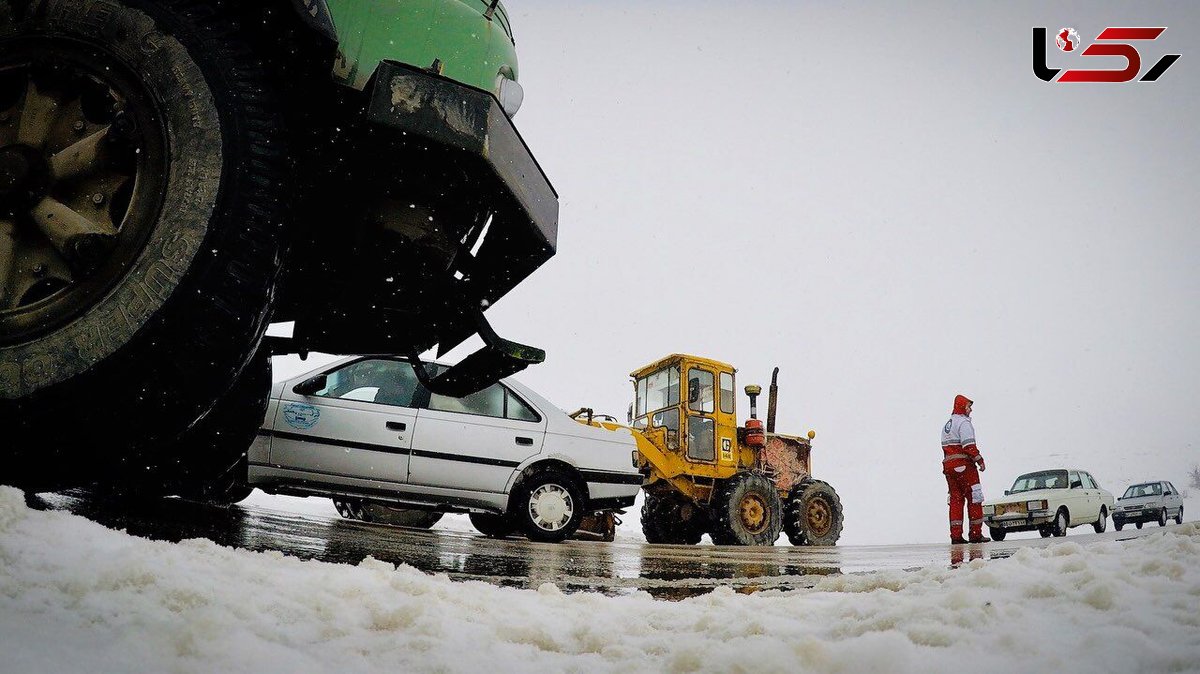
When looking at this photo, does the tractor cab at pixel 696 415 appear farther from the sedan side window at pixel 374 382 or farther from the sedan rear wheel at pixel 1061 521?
the sedan rear wheel at pixel 1061 521

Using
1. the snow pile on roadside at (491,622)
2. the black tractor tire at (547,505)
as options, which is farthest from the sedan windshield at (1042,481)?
the snow pile on roadside at (491,622)

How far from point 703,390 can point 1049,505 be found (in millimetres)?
10495

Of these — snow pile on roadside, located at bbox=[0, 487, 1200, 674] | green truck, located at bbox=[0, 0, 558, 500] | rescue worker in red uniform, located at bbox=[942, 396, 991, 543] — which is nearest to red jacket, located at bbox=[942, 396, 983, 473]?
rescue worker in red uniform, located at bbox=[942, 396, 991, 543]

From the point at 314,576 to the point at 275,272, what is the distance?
102 cm

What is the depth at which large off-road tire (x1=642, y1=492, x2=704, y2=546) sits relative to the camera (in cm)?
1124

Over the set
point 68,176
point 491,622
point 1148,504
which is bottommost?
point 1148,504

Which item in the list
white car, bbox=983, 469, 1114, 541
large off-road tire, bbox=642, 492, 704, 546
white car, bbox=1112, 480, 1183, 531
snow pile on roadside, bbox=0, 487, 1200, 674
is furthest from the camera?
white car, bbox=1112, 480, 1183, 531

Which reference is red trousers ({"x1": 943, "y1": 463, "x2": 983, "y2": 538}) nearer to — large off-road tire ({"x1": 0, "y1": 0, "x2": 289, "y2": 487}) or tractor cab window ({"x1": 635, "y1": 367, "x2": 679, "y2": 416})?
tractor cab window ({"x1": 635, "y1": 367, "x2": 679, "y2": 416})

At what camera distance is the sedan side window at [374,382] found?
5.89 metres

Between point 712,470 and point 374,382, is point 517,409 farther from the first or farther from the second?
point 712,470

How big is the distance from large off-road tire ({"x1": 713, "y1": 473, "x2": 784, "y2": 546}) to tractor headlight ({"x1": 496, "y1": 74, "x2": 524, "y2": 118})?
329 inches

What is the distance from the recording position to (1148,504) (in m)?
19.0

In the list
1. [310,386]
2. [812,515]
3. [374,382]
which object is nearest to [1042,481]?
[812,515]

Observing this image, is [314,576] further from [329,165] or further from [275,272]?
[329,165]
